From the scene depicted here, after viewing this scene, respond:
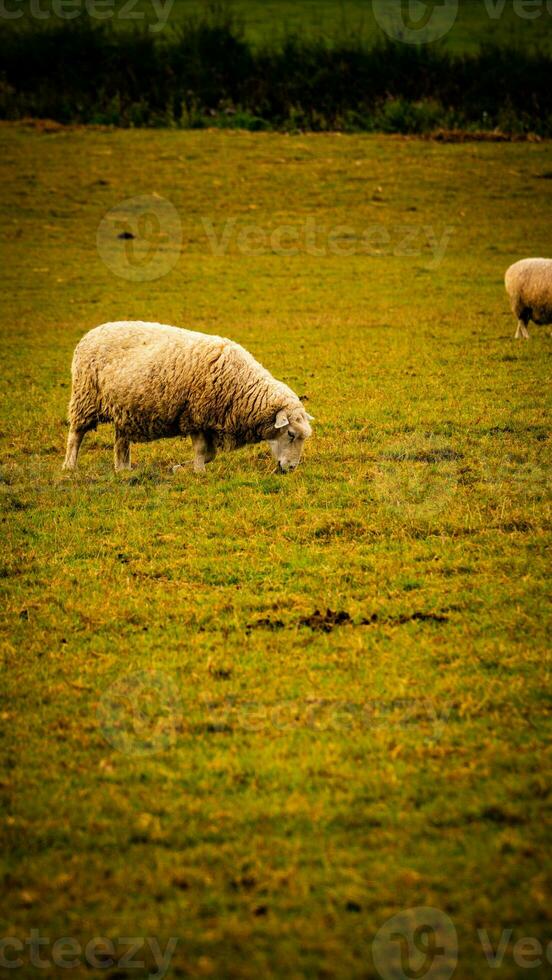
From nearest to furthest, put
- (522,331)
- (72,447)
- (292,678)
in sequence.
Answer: (292,678) → (72,447) → (522,331)

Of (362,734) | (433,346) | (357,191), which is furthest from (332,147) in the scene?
(362,734)

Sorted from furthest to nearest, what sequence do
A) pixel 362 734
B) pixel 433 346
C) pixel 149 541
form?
pixel 433 346 < pixel 149 541 < pixel 362 734

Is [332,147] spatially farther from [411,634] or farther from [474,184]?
[411,634]

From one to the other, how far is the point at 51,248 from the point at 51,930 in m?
26.9

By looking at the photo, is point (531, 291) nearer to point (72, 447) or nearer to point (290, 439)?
point (290, 439)

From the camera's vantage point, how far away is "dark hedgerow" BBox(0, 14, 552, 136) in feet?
130

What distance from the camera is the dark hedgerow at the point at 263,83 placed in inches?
1563

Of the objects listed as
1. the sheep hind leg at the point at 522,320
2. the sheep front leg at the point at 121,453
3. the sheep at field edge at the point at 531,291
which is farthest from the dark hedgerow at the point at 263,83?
the sheep front leg at the point at 121,453

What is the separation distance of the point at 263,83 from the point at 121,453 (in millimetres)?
34798

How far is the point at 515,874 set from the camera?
13.6 ft

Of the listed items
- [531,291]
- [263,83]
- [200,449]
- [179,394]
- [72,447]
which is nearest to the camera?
[179,394]

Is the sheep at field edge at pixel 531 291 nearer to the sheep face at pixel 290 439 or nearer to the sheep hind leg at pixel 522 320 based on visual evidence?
the sheep hind leg at pixel 522 320

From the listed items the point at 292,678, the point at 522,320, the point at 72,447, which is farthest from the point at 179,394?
the point at 522,320

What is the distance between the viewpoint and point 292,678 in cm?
596
